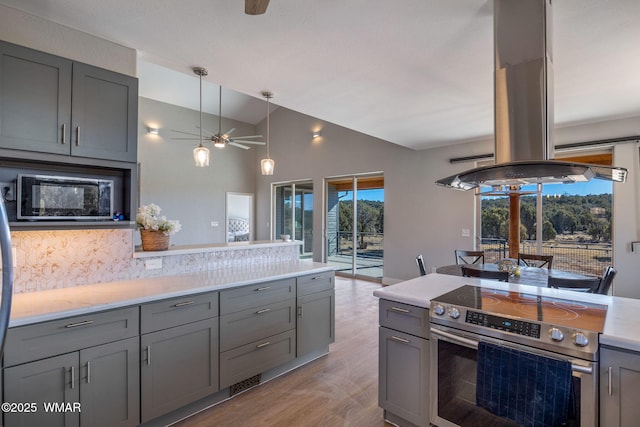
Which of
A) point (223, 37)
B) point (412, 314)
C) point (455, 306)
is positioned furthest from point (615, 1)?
point (223, 37)

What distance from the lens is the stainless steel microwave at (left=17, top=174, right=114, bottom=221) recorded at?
6.30 feet

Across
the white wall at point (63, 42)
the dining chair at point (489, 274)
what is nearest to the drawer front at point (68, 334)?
the white wall at point (63, 42)

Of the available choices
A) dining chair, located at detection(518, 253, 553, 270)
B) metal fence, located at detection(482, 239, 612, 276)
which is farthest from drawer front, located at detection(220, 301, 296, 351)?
metal fence, located at detection(482, 239, 612, 276)

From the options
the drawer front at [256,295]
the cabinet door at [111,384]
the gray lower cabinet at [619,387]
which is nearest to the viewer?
the gray lower cabinet at [619,387]

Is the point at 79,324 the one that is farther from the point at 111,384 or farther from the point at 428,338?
the point at 428,338

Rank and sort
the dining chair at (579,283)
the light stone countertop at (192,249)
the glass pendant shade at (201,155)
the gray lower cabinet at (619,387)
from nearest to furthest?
1. the gray lower cabinet at (619,387)
2. the dining chair at (579,283)
3. the light stone countertop at (192,249)
4. the glass pendant shade at (201,155)

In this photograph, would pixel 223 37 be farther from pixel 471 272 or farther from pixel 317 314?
pixel 471 272

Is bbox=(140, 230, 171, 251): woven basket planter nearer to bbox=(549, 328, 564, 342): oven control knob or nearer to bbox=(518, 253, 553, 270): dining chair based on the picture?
bbox=(549, 328, 564, 342): oven control knob

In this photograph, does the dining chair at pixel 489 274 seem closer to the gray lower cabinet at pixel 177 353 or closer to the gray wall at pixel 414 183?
the gray lower cabinet at pixel 177 353

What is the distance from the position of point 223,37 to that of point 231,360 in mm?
2398

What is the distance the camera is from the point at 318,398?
2.41 m

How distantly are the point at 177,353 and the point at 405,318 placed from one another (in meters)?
1.54

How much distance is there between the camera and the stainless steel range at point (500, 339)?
54.4 inches

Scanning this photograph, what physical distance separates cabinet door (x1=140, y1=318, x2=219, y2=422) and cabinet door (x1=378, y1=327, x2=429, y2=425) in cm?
121
